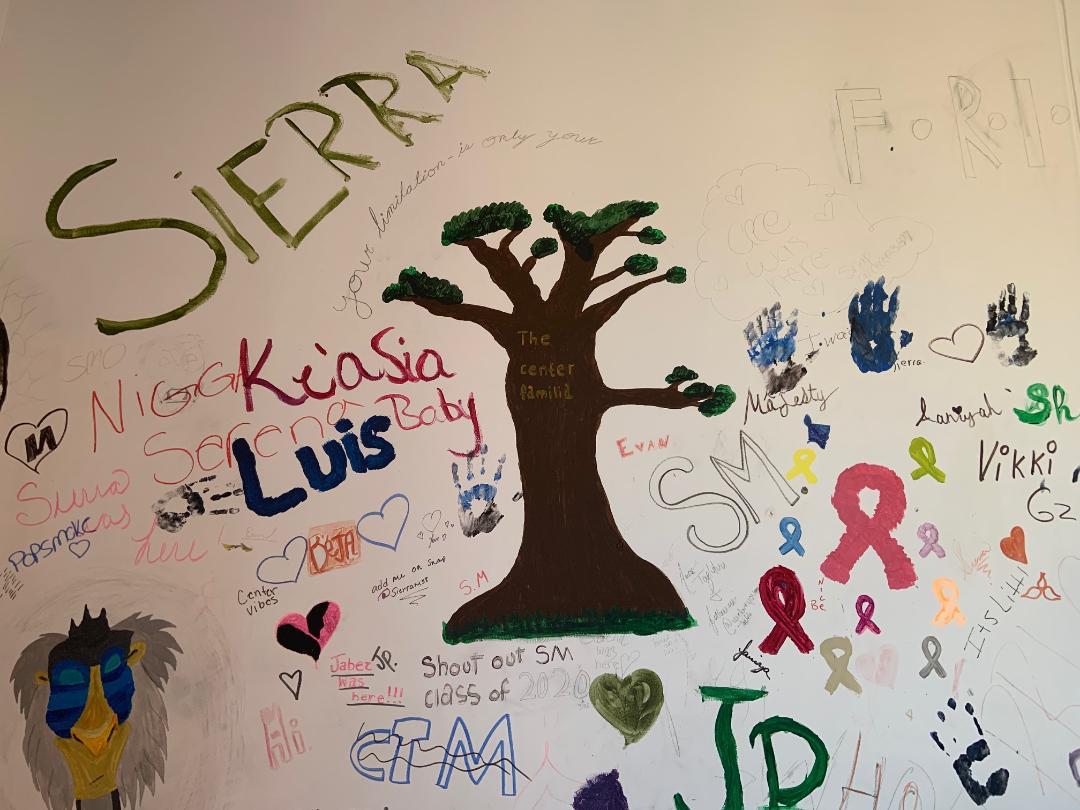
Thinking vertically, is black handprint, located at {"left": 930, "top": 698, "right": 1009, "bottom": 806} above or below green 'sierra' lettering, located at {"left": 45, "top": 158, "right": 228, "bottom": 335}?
below

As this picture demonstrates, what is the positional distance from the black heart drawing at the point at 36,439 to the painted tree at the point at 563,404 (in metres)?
0.81

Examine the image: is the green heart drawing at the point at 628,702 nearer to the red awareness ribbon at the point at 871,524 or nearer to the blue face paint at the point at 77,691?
the red awareness ribbon at the point at 871,524

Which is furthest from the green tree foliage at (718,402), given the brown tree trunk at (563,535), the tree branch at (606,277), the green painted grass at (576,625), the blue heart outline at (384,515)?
the blue heart outline at (384,515)

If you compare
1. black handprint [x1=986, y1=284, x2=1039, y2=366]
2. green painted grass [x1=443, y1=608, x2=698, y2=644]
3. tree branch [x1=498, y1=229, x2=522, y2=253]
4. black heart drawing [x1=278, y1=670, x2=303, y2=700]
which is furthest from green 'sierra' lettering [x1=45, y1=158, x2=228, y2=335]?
black handprint [x1=986, y1=284, x2=1039, y2=366]

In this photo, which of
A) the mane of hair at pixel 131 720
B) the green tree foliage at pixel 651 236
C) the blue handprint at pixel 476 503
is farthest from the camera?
the green tree foliage at pixel 651 236

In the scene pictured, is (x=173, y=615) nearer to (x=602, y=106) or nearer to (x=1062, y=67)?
(x=602, y=106)

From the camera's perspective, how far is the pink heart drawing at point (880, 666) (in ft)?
5.36

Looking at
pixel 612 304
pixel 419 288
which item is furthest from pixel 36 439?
pixel 612 304

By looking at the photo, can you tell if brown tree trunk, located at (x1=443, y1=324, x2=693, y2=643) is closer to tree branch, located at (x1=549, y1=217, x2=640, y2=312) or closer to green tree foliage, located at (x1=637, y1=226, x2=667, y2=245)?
tree branch, located at (x1=549, y1=217, x2=640, y2=312)

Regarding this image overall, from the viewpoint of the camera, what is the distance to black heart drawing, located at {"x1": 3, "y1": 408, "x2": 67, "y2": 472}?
5.26ft

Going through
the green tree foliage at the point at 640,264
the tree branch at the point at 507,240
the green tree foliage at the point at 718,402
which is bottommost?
the green tree foliage at the point at 718,402

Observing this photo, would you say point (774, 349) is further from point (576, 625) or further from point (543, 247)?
point (576, 625)

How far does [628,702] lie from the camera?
1586 millimetres

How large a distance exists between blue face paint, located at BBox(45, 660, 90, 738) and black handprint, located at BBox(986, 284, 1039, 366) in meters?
2.31
